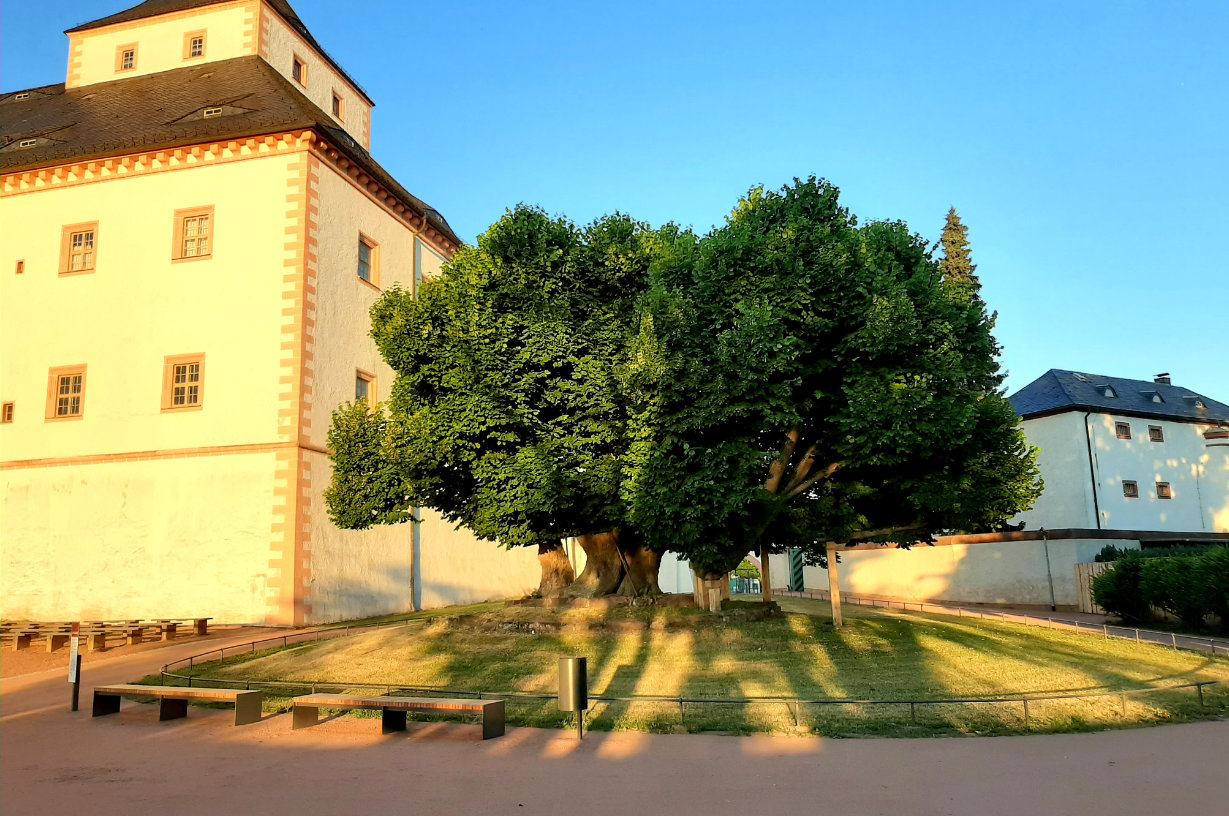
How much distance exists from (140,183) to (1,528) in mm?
10793

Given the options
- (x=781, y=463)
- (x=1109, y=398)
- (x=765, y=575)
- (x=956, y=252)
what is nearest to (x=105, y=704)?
(x=781, y=463)

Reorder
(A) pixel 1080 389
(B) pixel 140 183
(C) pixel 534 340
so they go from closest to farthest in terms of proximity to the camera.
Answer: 1. (C) pixel 534 340
2. (B) pixel 140 183
3. (A) pixel 1080 389

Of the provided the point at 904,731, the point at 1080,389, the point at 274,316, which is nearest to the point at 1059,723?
the point at 904,731

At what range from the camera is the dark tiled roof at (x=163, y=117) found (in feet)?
87.2

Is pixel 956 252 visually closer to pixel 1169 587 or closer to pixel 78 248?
pixel 1169 587

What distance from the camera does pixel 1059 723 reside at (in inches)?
412

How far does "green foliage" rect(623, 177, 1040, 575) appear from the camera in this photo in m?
15.8

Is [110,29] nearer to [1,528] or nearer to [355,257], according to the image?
[355,257]

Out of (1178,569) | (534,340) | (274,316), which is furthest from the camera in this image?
(274,316)

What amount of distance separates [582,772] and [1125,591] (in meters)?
22.8

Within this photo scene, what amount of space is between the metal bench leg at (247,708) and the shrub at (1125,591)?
76.4 feet

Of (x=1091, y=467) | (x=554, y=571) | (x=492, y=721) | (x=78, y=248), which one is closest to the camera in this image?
(x=492, y=721)

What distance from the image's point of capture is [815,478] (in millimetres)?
18672

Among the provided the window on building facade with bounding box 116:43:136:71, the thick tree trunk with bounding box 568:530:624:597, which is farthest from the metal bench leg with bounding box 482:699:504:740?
the window on building facade with bounding box 116:43:136:71
